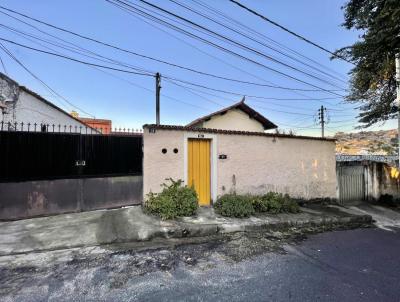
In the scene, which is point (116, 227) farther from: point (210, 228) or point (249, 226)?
point (249, 226)

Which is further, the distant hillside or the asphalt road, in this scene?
the distant hillside

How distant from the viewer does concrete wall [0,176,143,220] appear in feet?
20.2

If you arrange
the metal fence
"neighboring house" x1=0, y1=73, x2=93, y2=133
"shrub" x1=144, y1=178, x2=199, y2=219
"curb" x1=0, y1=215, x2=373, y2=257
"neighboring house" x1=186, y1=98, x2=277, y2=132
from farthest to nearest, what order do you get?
"neighboring house" x1=186, y1=98, x2=277, y2=132 → "neighboring house" x1=0, y1=73, x2=93, y2=133 → "shrub" x1=144, y1=178, x2=199, y2=219 → the metal fence → "curb" x1=0, y1=215, x2=373, y2=257

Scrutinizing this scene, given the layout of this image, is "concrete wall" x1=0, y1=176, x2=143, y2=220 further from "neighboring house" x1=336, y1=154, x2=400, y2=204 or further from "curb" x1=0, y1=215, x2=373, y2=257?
"neighboring house" x1=336, y1=154, x2=400, y2=204

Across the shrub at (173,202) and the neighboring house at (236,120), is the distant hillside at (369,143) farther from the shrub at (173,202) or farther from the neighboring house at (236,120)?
the shrub at (173,202)

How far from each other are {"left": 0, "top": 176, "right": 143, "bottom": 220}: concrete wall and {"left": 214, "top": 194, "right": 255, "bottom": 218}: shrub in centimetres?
238

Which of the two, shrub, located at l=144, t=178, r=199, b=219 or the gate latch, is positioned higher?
the gate latch

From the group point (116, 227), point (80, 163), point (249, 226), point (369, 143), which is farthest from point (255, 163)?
point (369, 143)

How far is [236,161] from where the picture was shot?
8148mm

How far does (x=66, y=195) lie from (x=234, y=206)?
4423 millimetres

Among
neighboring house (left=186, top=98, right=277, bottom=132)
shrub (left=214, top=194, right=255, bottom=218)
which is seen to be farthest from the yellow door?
neighboring house (left=186, top=98, right=277, bottom=132)

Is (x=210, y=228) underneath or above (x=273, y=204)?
underneath

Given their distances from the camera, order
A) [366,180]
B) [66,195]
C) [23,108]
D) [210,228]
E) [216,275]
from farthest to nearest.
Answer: [23,108] → [366,180] → [66,195] → [210,228] → [216,275]

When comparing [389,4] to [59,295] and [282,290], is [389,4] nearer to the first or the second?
[282,290]
